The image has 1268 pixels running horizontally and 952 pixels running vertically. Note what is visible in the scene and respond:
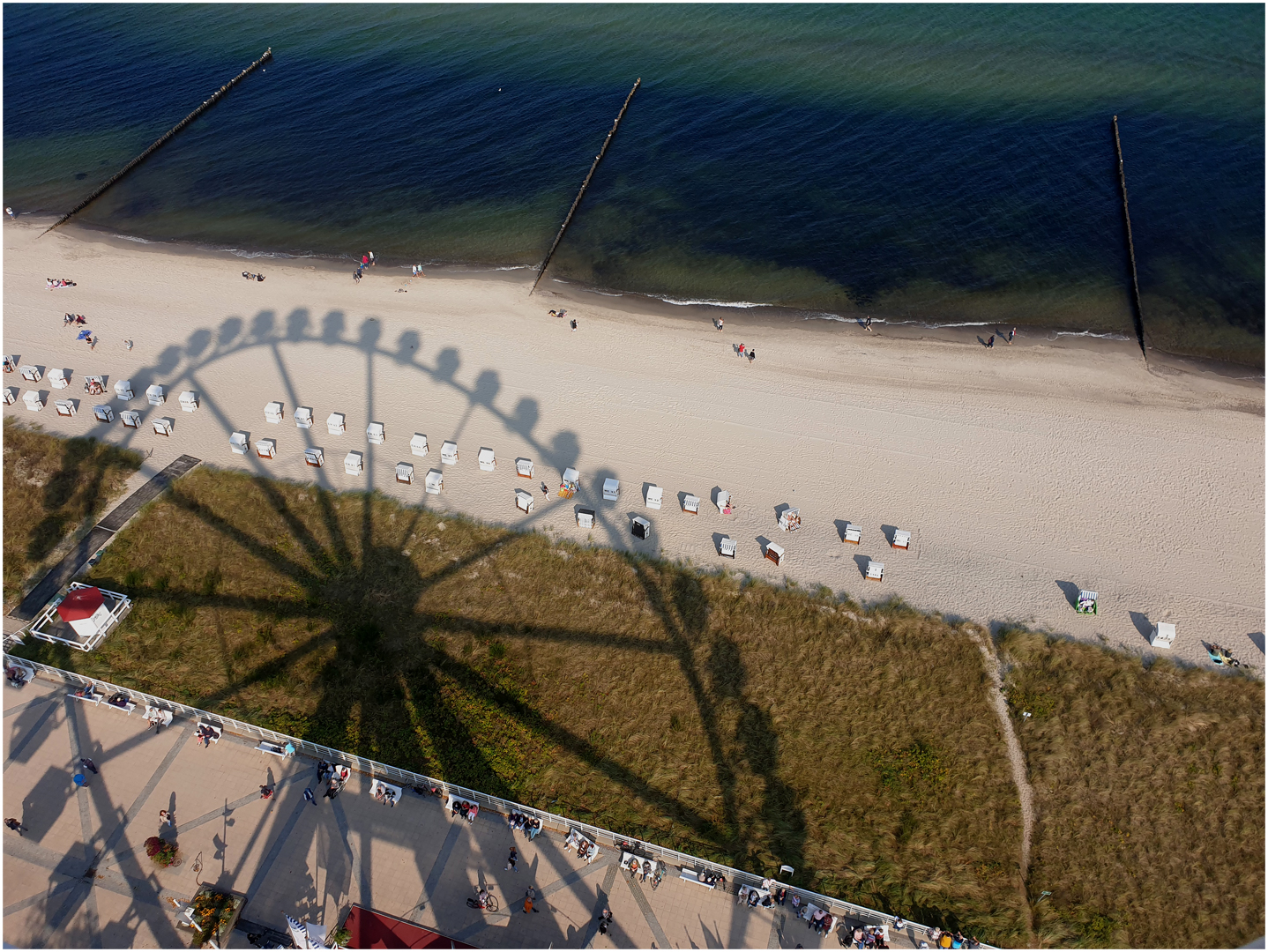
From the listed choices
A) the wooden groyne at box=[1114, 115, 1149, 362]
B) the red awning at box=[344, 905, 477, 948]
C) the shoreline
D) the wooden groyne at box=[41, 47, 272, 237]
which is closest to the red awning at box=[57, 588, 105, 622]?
the red awning at box=[344, 905, 477, 948]

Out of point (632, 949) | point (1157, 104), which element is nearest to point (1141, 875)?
point (632, 949)

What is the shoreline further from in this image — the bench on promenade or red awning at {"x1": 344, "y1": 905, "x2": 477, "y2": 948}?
red awning at {"x1": 344, "y1": 905, "x2": 477, "y2": 948}

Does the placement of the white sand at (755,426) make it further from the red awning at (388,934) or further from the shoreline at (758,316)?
the red awning at (388,934)

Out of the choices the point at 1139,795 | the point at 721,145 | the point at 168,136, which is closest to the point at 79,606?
the point at 1139,795

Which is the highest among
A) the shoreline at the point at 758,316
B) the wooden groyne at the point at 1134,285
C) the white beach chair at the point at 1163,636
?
the wooden groyne at the point at 1134,285

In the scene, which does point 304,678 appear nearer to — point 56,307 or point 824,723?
point 824,723

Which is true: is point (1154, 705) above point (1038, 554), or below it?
below

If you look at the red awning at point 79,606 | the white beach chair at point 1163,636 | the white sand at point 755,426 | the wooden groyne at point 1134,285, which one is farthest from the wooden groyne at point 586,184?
the wooden groyne at point 1134,285

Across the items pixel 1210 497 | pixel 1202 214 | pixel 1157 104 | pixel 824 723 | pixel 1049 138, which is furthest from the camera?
pixel 1157 104
